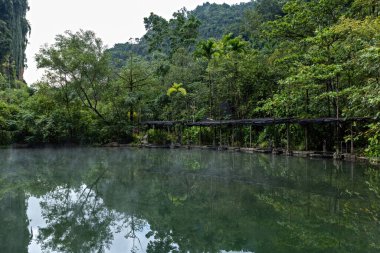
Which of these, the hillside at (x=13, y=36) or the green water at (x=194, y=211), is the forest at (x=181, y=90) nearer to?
the green water at (x=194, y=211)

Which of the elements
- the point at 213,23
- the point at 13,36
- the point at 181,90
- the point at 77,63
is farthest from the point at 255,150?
the point at 213,23

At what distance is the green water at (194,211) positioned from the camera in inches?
194

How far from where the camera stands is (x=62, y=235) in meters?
5.46

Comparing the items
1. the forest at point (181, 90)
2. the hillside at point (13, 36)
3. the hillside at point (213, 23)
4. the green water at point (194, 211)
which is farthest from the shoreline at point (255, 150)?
the hillside at point (213, 23)

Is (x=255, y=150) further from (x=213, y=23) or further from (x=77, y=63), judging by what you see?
(x=213, y=23)

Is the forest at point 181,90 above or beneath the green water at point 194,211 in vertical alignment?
above

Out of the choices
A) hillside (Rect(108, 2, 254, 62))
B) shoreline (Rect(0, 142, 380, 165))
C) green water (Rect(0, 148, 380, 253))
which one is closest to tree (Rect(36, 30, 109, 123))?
shoreline (Rect(0, 142, 380, 165))

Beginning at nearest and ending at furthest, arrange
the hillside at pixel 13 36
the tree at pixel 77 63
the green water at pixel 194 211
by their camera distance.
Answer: the green water at pixel 194 211 < the tree at pixel 77 63 < the hillside at pixel 13 36

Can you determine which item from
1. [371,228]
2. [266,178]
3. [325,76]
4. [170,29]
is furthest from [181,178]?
[170,29]

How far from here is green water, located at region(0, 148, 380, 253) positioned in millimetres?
4930

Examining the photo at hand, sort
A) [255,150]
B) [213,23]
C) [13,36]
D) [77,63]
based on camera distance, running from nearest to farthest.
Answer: [255,150] < [77,63] < [13,36] < [213,23]

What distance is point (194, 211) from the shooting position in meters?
6.61

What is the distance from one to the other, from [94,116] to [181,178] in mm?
19072

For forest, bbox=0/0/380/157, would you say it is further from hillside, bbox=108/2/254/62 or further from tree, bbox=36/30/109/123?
hillside, bbox=108/2/254/62
